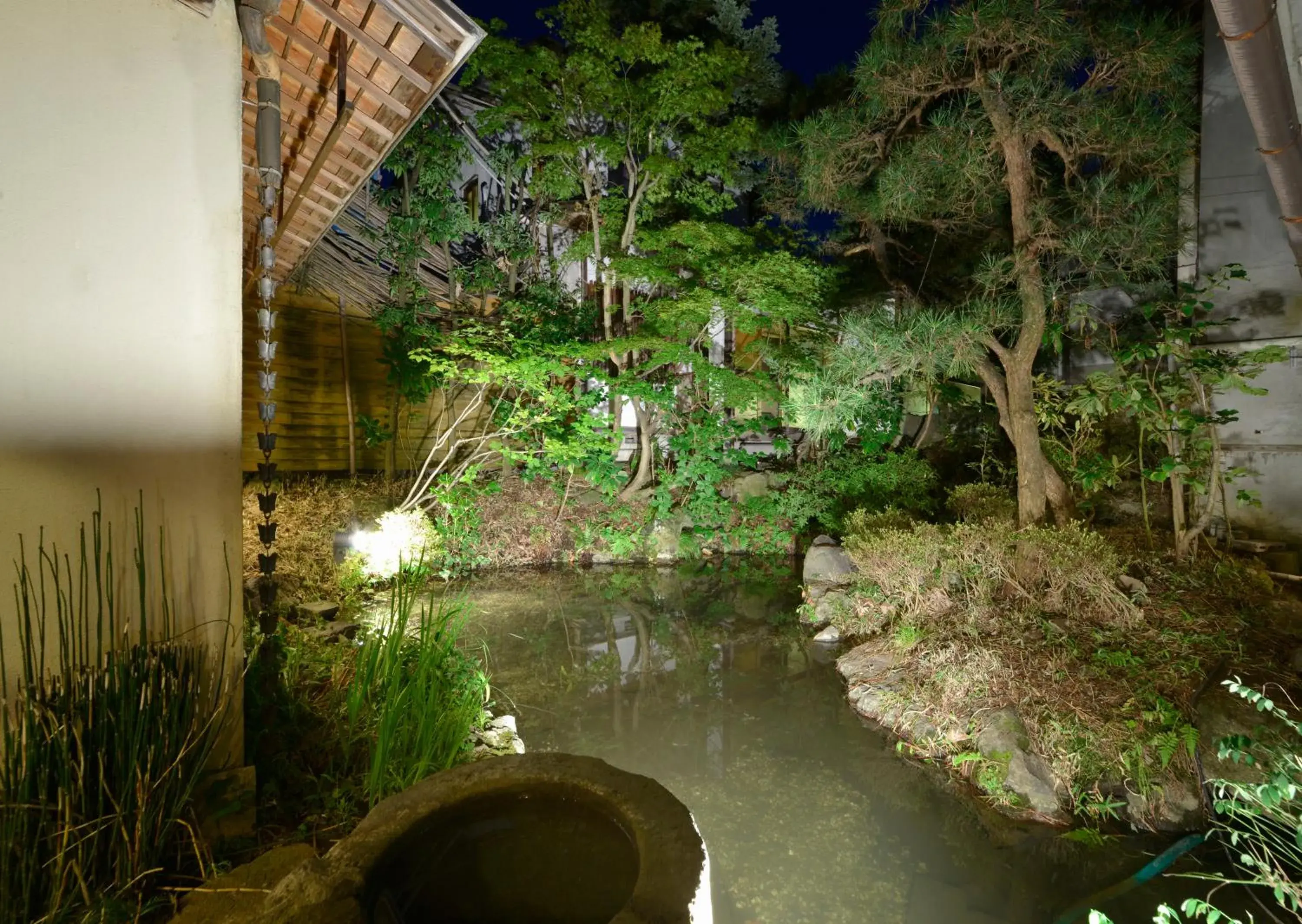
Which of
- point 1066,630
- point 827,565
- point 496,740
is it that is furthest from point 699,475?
point 496,740

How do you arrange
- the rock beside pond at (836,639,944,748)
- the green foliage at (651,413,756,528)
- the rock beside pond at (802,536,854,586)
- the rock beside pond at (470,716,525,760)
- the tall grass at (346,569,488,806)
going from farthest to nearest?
the green foliage at (651,413,756,528), the rock beside pond at (802,536,854,586), the rock beside pond at (836,639,944,748), the rock beside pond at (470,716,525,760), the tall grass at (346,569,488,806)

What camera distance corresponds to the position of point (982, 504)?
7.76 metres

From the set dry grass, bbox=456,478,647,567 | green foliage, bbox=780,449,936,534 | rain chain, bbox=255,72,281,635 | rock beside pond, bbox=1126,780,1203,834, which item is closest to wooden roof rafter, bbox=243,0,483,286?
rain chain, bbox=255,72,281,635

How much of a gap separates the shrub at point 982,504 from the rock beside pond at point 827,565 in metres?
1.54

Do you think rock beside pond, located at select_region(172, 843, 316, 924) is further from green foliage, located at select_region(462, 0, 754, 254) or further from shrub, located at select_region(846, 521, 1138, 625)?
green foliage, located at select_region(462, 0, 754, 254)

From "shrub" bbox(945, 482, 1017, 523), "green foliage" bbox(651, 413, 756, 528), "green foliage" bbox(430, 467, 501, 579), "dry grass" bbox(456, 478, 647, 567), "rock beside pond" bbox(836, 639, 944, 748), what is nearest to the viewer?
"rock beside pond" bbox(836, 639, 944, 748)

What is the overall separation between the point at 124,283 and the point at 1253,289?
995 centimetres

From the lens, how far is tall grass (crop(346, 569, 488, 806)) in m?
3.15

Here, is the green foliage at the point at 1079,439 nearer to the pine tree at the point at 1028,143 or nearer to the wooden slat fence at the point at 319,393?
the pine tree at the point at 1028,143

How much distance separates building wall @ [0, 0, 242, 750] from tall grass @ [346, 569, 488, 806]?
0.68 metres

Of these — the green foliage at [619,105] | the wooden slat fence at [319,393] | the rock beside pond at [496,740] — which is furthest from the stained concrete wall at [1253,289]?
the wooden slat fence at [319,393]

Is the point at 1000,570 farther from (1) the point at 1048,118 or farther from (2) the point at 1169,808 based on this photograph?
(1) the point at 1048,118

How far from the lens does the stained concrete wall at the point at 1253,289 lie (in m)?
6.64

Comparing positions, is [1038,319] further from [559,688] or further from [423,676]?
[423,676]
